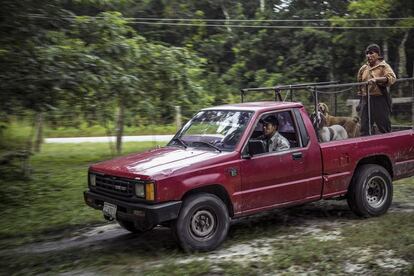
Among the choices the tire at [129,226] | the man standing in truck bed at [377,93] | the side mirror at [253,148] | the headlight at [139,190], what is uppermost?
the man standing in truck bed at [377,93]

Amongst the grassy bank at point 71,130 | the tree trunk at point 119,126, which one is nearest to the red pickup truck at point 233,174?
the grassy bank at point 71,130

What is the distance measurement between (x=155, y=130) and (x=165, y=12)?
1225 centimetres

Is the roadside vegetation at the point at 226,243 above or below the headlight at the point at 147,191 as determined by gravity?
below

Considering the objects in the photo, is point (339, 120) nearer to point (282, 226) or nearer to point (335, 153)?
point (335, 153)

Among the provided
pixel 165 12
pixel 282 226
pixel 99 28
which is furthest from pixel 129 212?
pixel 165 12

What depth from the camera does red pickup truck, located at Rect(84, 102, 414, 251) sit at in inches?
235

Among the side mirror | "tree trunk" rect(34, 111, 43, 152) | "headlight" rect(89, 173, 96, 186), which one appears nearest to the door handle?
the side mirror

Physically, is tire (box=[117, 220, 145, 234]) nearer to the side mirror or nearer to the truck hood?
the truck hood

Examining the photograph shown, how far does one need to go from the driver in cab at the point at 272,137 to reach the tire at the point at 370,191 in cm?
138

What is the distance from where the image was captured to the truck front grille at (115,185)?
6078 mm

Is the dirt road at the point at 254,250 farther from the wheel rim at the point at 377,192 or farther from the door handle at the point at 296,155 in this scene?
the door handle at the point at 296,155

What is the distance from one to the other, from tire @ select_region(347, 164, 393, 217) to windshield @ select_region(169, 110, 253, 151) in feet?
6.54

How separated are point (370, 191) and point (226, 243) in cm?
262

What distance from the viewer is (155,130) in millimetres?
15625
